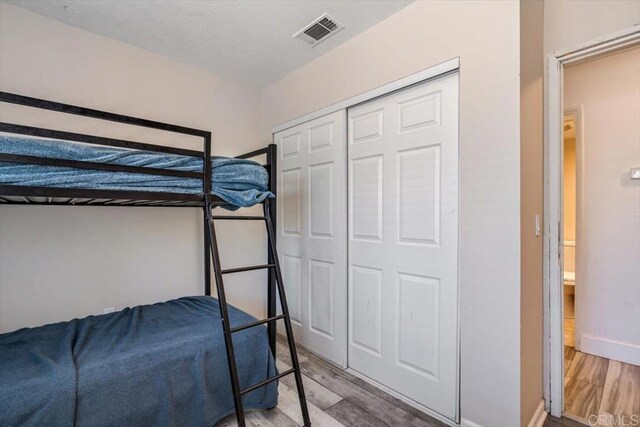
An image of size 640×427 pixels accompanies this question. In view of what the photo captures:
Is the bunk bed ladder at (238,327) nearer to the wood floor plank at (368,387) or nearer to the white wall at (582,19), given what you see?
→ the wood floor plank at (368,387)

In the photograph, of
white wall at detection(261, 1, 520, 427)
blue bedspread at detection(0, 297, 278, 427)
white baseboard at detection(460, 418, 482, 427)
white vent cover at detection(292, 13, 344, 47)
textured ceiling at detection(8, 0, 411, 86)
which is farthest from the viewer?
white vent cover at detection(292, 13, 344, 47)

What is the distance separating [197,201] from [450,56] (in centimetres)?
162

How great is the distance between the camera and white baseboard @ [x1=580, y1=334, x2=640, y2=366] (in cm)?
230

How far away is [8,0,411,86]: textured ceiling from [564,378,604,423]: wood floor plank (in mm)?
2644

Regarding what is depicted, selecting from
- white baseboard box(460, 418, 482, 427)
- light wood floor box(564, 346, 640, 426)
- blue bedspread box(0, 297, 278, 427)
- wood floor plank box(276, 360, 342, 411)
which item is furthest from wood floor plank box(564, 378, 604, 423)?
blue bedspread box(0, 297, 278, 427)

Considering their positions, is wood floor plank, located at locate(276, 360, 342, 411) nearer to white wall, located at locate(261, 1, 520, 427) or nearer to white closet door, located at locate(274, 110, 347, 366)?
white closet door, located at locate(274, 110, 347, 366)

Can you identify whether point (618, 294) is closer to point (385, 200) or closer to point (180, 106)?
point (385, 200)

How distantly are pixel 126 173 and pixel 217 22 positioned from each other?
1250 mm

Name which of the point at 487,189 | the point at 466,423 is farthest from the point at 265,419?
the point at 487,189

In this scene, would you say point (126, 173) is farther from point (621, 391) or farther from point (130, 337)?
point (621, 391)

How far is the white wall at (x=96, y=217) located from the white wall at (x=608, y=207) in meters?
3.06

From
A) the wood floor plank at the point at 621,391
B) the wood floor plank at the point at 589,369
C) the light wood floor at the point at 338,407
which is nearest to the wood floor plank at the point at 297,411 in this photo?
the light wood floor at the point at 338,407

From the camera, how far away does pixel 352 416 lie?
175 cm

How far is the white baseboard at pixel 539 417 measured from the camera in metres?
1.61
